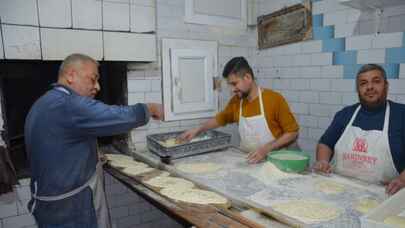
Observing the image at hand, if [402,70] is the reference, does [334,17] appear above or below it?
above

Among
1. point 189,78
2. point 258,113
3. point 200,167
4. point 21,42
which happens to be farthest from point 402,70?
point 21,42

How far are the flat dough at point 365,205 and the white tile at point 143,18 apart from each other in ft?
6.30

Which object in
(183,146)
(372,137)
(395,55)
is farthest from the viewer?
(183,146)

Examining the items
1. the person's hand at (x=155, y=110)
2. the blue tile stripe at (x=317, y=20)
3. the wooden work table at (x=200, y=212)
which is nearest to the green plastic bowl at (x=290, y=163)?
the wooden work table at (x=200, y=212)

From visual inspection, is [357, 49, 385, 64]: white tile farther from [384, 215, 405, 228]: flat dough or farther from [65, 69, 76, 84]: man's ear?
[65, 69, 76, 84]: man's ear

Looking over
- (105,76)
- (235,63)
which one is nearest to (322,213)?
(235,63)

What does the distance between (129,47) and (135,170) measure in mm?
965

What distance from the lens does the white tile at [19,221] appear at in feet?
6.93

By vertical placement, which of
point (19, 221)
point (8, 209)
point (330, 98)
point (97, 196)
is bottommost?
point (19, 221)

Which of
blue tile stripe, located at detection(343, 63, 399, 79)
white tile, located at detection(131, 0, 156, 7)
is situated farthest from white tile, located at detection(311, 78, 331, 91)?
white tile, located at detection(131, 0, 156, 7)

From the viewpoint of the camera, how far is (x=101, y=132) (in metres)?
1.51

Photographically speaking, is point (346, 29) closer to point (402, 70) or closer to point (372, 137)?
point (402, 70)

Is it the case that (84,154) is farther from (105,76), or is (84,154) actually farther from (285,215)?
(105,76)

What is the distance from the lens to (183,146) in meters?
2.23
